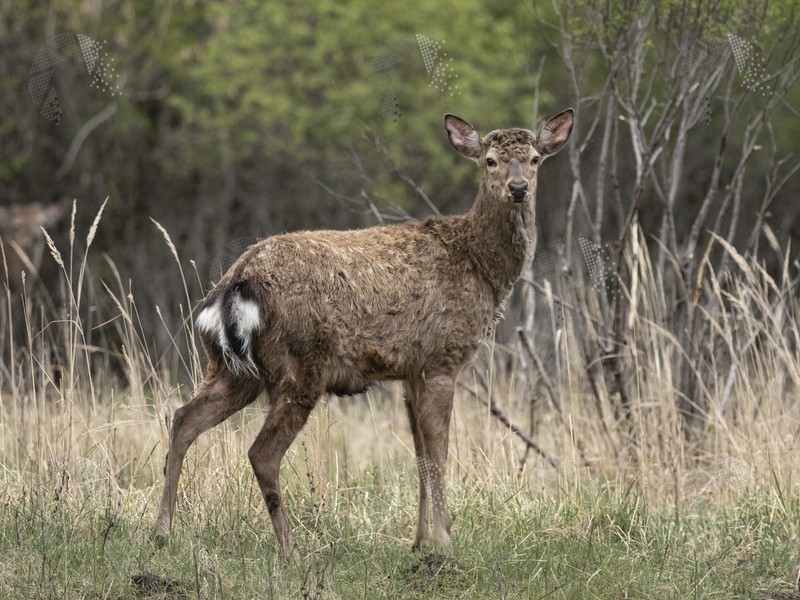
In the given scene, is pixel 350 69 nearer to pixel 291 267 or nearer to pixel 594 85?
pixel 594 85

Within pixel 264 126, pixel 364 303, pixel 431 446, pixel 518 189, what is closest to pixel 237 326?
pixel 364 303

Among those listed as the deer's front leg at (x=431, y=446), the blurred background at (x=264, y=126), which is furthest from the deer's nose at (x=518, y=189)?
Answer: the blurred background at (x=264, y=126)

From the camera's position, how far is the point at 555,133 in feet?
22.8

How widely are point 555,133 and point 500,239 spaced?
2.32 feet

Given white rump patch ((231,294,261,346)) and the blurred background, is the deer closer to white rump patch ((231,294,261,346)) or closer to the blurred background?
white rump patch ((231,294,261,346))

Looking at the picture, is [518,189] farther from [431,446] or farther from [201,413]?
[201,413]

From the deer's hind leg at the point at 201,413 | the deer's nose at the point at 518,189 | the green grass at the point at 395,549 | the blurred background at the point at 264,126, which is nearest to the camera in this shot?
the green grass at the point at 395,549

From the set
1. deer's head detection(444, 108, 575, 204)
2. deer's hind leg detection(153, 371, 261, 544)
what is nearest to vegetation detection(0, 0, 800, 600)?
deer's hind leg detection(153, 371, 261, 544)

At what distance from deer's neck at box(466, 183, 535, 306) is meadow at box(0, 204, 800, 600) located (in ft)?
1.10

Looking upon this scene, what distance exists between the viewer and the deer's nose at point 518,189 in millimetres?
6410

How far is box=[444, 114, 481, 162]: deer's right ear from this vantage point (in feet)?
22.7

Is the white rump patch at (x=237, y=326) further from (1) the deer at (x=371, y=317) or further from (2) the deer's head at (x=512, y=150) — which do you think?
(2) the deer's head at (x=512, y=150)

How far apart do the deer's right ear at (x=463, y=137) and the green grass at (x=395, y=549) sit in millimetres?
1908

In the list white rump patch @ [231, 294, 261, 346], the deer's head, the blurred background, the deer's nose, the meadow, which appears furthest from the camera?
the blurred background
